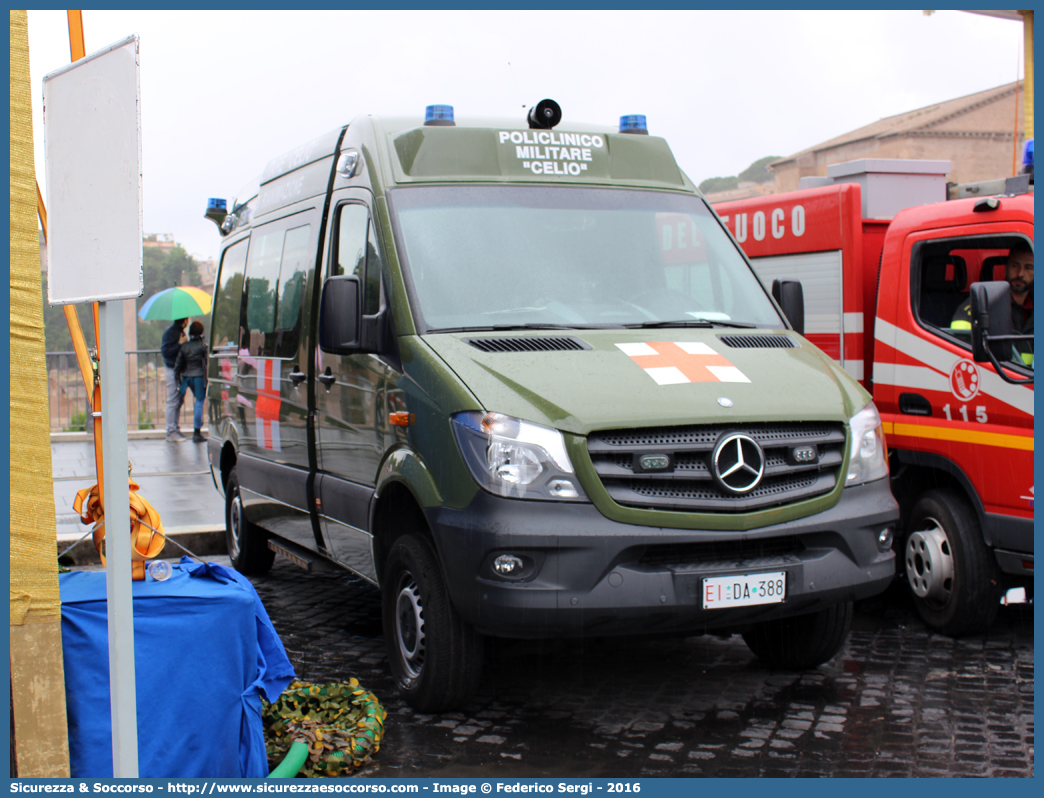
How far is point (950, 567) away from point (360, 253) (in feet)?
11.9

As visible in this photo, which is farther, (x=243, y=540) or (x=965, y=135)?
(x=965, y=135)

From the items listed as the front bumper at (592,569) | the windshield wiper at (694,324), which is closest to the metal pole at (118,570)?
the front bumper at (592,569)

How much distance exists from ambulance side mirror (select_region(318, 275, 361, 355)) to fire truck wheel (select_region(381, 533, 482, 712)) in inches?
36.2

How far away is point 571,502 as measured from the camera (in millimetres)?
4258

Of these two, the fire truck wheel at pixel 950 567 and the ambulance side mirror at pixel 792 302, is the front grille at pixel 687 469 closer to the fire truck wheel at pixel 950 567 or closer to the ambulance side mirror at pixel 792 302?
the ambulance side mirror at pixel 792 302

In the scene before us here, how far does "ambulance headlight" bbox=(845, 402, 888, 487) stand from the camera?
4.75m

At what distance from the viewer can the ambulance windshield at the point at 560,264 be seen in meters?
5.07

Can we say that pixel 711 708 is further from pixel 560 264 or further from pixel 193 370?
pixel 193 370

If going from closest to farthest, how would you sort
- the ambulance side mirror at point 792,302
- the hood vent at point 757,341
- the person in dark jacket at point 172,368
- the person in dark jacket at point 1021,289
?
the hood vent at point 757,341 < the ambulance side mirror at point 792,302 < the person in dark jacket at point 1021,289 < the person in dark jacket at point 172,368

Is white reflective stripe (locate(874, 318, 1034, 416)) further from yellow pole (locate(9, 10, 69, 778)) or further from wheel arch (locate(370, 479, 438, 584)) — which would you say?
yellow pole (locate(9, 10, 69, 778))

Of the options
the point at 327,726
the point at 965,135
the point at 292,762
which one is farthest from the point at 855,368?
the point at 965,135

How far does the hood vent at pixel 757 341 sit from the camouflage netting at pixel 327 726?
2191 mm

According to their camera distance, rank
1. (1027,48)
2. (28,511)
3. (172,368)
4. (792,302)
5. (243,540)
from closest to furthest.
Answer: (28,511), (792,302), (243,540), (1027,48), (172,368)

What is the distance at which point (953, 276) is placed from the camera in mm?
6453
